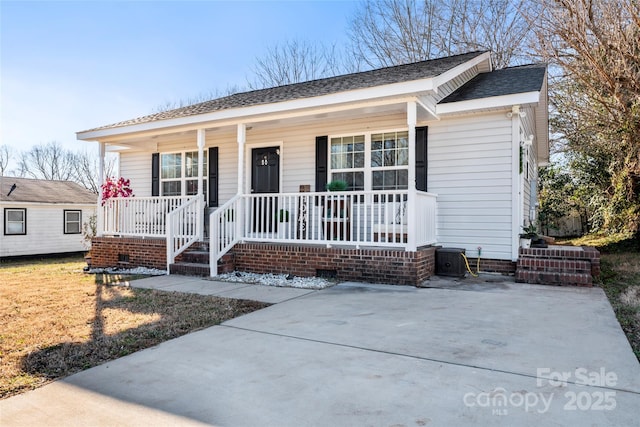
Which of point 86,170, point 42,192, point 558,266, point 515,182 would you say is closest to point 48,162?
point 86,170

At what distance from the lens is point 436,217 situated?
7727 millimetres

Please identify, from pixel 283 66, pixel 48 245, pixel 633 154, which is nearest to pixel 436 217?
pixel 633 154

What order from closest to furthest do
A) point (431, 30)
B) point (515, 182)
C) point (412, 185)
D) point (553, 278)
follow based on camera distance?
point (412, 185) → point (553, 278) → point (515, 182) → point (431, 30)

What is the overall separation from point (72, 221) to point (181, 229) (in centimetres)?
1178

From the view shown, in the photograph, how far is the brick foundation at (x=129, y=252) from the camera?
8664mm

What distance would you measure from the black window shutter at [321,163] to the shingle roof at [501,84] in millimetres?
2525

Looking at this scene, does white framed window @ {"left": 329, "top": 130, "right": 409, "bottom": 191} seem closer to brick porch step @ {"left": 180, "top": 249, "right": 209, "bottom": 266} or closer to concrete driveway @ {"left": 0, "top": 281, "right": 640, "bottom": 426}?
brick porch step @ {"left": 180, "top": 249, "right": 209, "bottom": 266}

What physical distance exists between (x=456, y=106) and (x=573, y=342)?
4878 mm

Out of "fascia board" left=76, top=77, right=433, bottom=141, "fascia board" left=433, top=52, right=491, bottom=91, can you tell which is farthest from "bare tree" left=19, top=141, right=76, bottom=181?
"fascia board" left=433, top=52, right=491, bottom=91

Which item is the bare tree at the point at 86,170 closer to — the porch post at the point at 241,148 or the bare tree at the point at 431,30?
the bare tree at the point at 431,30

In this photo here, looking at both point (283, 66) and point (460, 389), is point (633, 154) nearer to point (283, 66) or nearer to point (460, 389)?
point (460, 389)

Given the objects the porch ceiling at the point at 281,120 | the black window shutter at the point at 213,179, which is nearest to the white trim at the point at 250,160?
the porch ceiling at the point at 281,120

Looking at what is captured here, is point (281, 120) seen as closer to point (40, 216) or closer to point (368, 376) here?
point (368, 376)

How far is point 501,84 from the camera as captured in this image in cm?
781
